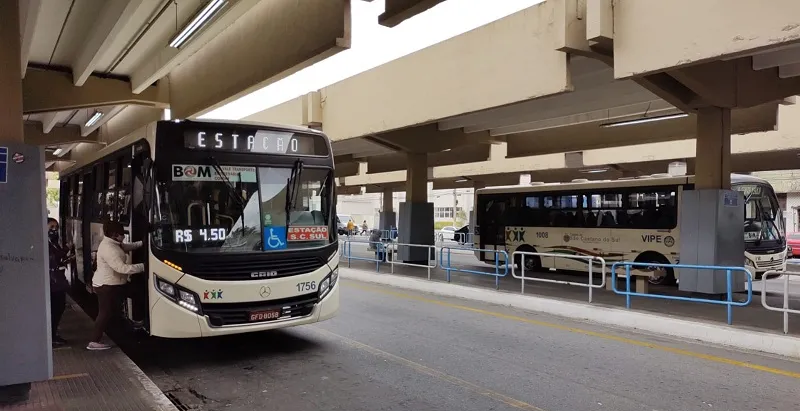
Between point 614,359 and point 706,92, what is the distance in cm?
664

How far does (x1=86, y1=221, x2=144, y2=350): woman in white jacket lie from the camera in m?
7.05

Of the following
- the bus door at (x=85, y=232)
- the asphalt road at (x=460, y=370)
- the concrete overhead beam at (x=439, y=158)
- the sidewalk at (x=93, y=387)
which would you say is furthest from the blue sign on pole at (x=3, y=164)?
the concrete overhead beam at (x=439, y=158)

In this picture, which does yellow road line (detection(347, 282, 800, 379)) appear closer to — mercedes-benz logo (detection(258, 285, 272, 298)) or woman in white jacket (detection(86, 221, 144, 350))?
mercedes-benz logo (detection(258, 285, 272, 298))

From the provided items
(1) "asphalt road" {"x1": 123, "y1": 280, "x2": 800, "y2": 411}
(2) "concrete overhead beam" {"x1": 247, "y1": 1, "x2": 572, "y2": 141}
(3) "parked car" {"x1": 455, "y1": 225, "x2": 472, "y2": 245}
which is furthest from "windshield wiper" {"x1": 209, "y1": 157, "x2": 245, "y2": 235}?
(3) "parked car" {"x1": 455, "y1": 225, "x2": 472, "y2": 245}

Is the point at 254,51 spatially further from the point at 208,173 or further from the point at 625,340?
the point at 625,340

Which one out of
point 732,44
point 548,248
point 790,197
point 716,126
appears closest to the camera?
point 732,44

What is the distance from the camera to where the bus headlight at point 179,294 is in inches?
259

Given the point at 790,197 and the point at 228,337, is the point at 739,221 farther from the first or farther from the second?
the point at 790,197

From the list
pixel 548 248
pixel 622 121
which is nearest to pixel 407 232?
pixel 548 248

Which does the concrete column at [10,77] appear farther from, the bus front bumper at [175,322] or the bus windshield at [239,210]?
the bus front bumper at [175,322]

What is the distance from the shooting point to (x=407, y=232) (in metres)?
20.5

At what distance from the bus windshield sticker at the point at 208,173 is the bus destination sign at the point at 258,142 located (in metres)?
0.25

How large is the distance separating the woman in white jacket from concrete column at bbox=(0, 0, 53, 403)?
1.91 meters

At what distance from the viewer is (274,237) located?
7.19 m
